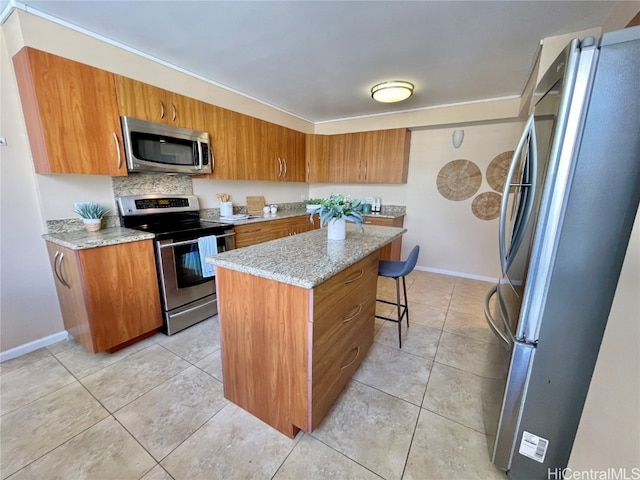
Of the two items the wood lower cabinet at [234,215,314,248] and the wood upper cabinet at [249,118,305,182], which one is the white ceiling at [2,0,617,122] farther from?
the wood lower cabinet at [234,215,314,248]

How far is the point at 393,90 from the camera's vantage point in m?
2.80

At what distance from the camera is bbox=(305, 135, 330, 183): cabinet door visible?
427cm

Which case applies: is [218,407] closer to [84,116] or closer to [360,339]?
[360,339]

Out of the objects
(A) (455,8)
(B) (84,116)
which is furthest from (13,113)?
(A) (455,8)

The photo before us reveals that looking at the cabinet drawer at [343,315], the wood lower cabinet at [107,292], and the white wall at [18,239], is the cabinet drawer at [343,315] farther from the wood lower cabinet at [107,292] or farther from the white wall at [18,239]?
the white wall at [18,239]

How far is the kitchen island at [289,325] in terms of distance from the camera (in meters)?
1.19

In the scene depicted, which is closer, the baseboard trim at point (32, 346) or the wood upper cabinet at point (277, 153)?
the baseboard trim at point (32, 346)

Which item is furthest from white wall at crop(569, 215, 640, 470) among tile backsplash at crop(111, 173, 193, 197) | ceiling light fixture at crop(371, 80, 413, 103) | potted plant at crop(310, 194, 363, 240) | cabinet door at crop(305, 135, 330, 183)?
cabinet door at crop(305, 135, 330, 183)

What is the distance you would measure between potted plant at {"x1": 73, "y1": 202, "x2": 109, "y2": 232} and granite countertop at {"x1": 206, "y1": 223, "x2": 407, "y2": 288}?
150 centimetres

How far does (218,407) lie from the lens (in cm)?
156

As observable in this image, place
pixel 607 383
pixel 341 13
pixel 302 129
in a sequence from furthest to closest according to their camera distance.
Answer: pixel 302 129
pixel 341 13
pixel 607 383

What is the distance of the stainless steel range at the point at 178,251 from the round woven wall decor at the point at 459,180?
3179 millimetres

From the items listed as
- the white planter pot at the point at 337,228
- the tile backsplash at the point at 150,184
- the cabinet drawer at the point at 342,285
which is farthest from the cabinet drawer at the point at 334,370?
the tile backsplash at the point at 150,184

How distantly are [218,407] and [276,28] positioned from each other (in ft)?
8.77
